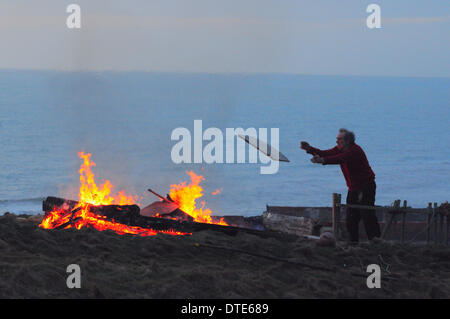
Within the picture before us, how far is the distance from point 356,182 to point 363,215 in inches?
25.1

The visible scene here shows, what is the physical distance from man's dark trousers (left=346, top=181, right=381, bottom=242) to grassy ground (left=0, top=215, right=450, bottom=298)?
860 mm

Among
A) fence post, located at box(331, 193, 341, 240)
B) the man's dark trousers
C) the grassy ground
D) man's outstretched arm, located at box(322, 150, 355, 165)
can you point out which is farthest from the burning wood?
the man's dark trousers

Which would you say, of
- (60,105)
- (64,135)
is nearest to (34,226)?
(64,135)

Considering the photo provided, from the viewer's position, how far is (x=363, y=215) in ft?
41.9

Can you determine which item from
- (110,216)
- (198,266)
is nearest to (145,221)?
(110,216)

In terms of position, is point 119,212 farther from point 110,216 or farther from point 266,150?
point 266,150

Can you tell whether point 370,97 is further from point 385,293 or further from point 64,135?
point 385,293

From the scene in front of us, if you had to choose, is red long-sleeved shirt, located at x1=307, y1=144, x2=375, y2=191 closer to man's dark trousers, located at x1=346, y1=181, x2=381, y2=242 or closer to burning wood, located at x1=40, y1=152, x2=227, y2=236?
man's dark trousers, located at x1=346, y1=181, x2=381, y2=242

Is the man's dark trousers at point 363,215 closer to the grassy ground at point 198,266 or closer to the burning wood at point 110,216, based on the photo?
the grassy ground at point 198,266

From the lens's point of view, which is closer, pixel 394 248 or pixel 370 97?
pixel 394 248

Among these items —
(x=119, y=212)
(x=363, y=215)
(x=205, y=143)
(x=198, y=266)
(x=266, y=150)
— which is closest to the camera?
(x=198, y=266)

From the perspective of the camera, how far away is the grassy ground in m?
9.13

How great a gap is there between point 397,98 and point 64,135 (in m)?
95.6

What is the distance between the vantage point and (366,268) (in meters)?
10.8
